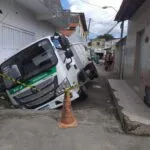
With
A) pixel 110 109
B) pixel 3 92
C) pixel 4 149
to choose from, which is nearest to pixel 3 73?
pixel 3 92

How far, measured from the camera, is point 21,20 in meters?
12.3

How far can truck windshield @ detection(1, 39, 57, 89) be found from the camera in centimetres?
832

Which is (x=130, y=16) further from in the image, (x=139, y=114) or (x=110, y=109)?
(x=139, y=114)

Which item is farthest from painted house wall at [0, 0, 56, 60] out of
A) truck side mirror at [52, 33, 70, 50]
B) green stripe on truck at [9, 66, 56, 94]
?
truck side mirror at [52, 33, 70, 50]

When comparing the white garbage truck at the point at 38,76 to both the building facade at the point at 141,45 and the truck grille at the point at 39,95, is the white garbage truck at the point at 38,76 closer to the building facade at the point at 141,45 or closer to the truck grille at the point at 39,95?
the truck grille at the point at 39,95

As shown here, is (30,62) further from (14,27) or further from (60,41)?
(14,27)

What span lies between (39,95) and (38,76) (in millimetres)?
557

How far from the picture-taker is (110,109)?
8547 mm

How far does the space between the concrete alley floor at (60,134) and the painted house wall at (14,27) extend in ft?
12.5

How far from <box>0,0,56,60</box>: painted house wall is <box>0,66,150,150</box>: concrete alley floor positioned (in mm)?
3801

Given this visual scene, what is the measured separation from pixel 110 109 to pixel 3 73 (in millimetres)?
3385

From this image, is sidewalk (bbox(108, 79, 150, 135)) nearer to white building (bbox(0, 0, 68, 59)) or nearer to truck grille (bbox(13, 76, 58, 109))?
truck grille (bbox(13, 76, 58, 109))

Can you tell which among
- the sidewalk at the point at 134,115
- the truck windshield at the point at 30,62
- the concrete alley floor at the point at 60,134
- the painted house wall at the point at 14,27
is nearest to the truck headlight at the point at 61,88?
the truck windshield at the point at 30,62

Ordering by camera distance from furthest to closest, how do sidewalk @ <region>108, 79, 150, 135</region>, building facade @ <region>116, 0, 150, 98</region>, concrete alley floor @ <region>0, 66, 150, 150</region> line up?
building facade @ <region>116, 0, 150, 98</region>, sidewalk @ <region>108, 79, 150, 135</region>, concrete alley floor @ <region>0, 66, 150, 150</region>
